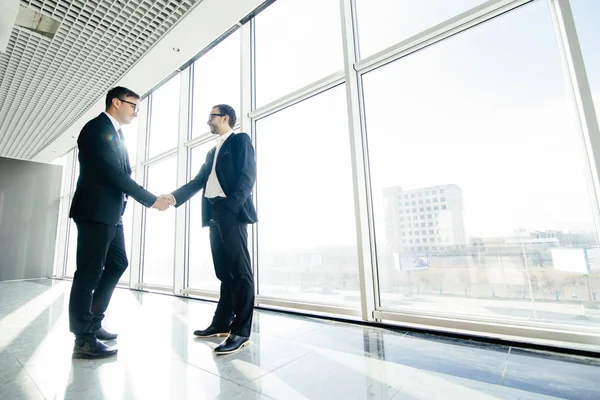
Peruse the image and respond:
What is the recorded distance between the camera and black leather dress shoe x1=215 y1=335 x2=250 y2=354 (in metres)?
1.47

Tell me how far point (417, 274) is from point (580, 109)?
4.26 feet

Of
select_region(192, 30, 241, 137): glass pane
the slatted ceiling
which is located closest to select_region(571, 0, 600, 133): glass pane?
select_region(192, 30, 241, 137): glass pane

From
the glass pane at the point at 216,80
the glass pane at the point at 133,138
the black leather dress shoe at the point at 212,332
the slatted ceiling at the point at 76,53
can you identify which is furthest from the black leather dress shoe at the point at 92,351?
the glass pane at the point at 133,138

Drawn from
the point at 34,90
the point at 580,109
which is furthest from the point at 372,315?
the point at 34,90

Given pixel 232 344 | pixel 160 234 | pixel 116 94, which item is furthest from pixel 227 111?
pixel 160 234

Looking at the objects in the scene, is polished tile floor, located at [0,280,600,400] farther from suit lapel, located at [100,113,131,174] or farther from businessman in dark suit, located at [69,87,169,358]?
suit lapel, located at [100,113,131,174]

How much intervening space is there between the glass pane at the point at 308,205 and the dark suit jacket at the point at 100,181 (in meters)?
1.52

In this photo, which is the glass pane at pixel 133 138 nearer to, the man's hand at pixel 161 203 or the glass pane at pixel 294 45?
the glass pane at pixel 294 45

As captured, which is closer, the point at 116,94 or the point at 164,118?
the point at 116,94

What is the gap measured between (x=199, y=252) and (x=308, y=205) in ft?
5.91

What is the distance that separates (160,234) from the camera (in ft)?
13.9

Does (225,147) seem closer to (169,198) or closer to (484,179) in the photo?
(169,198)

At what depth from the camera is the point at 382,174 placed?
2229mm

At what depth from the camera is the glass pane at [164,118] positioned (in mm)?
4352
